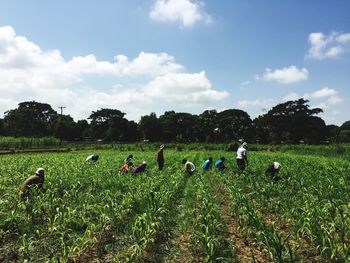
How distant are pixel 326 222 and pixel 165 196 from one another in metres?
4.22

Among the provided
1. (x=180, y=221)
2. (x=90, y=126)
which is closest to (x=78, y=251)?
(x=180, y=221)

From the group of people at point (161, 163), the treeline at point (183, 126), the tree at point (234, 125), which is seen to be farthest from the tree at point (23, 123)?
the group of people at point (161, 163)

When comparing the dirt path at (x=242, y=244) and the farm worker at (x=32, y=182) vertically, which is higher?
the farm worker at (x=32, y=182)

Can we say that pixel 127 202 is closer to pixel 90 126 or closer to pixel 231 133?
pixel 231 133

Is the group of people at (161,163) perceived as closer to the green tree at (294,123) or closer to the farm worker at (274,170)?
the farm worker at (274,170)

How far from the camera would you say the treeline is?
69125 mm

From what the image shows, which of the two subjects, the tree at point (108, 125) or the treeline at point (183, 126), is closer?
the treeline at point (183, 126)

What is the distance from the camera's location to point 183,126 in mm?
83312

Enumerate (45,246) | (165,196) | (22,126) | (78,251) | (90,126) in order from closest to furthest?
(78,251) → (45,246) → (165,196) → (22,126) → (90,126)

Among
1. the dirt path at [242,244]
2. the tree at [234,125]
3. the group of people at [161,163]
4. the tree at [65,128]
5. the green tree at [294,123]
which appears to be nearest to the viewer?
the dirt path at [242,244]

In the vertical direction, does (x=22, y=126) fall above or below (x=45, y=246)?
above

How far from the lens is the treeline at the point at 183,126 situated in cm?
6912

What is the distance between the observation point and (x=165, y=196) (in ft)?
29.6

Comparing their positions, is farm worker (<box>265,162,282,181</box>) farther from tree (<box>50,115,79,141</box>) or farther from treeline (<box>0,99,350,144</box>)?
tree (<box>50,115,79,141</box>)
